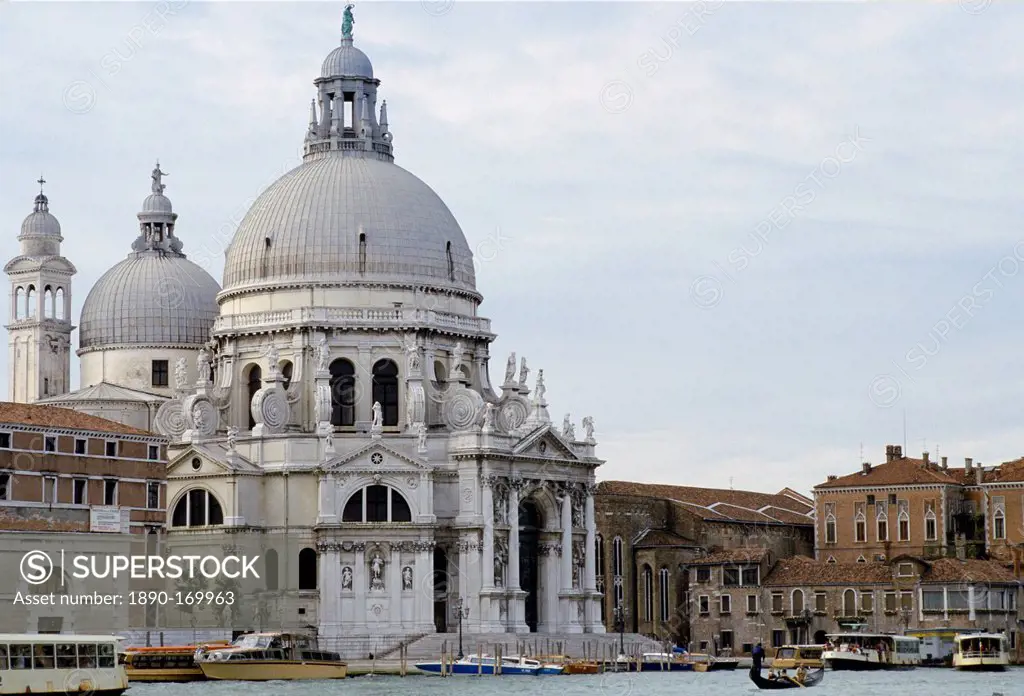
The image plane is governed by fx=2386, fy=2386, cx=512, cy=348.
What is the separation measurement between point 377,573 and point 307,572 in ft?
8.28

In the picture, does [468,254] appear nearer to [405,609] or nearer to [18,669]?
[405,609]

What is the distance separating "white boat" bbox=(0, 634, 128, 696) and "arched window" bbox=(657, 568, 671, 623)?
40.3 metres

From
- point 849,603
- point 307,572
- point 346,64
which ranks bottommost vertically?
point 849,603

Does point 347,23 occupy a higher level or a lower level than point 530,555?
higher

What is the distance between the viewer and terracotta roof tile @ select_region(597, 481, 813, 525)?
317 ft

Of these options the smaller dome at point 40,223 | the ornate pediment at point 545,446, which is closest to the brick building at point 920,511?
the ornate pediment at point 545,446

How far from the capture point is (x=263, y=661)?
6625 centimetres

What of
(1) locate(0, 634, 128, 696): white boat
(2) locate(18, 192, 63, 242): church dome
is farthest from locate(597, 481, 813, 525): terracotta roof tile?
(1) locate(0, 634, 128, 696): white boat

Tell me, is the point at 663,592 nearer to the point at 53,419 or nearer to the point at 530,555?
the point at 530,555

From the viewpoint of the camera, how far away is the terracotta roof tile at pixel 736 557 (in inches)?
3580

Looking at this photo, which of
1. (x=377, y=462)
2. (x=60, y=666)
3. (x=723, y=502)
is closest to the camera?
(x=60, y=666)

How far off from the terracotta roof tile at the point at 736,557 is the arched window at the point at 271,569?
1969 centimetres

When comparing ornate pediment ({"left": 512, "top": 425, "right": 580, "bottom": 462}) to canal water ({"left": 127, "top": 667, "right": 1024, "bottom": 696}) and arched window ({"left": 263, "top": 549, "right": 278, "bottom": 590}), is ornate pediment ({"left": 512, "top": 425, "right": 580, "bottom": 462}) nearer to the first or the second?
arched window ({"left": 263, "top": 549, "right": 278, "bottom": 590})

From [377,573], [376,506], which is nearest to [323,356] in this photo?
[376,506]
